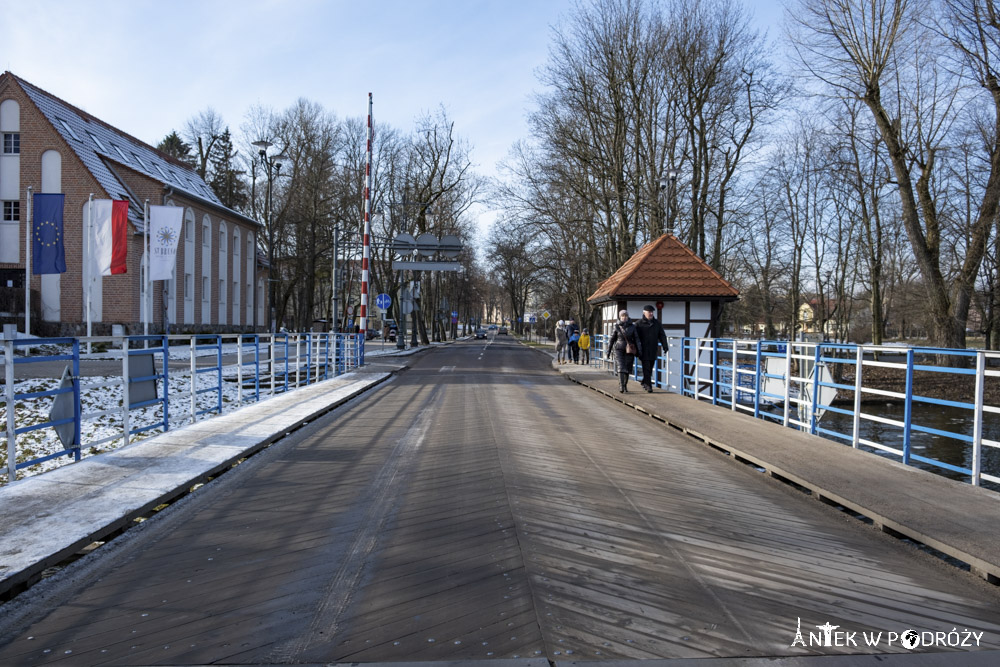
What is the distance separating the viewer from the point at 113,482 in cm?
670

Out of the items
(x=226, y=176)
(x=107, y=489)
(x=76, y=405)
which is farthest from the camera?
(x=226, y=176)

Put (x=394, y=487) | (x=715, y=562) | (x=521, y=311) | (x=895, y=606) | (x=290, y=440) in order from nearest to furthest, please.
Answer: (x=895, y=606) < (x=715, y=562) < (x=394, y=487) < (x=290, y=440) < (x=521, y=311)

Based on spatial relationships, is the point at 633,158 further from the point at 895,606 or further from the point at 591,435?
the point at 895,606

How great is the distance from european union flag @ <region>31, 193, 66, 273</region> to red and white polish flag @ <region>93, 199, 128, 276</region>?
2443mm

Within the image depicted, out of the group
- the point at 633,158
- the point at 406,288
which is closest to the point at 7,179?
the point at 406,288

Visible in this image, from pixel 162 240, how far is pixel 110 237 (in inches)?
74.4

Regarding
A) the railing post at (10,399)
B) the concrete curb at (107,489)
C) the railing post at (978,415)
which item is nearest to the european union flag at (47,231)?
the concrete curb at (107,489)

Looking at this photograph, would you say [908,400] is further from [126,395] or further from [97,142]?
[97,142]

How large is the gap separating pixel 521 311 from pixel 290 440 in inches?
3136

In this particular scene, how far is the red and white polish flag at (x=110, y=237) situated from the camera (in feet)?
73.6

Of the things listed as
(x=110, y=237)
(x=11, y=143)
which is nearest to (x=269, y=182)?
(x=110, y=237)

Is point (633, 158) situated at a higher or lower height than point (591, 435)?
higher

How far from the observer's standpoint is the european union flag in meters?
24.1

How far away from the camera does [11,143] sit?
34281mm
